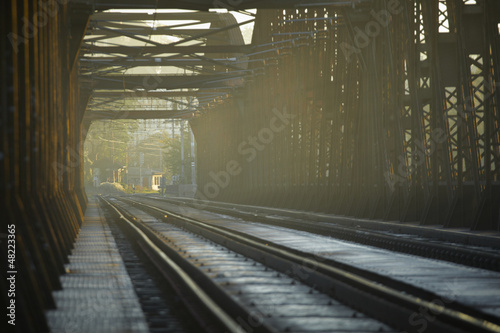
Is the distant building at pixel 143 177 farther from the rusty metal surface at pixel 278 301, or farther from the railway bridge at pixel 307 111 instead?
the rusty metal surface at pixel 278 301

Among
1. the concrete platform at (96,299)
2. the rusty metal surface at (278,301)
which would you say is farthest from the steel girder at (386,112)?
the concrete platform at (96,299)

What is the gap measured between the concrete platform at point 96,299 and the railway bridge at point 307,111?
283mm

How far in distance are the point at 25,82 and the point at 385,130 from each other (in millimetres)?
13303

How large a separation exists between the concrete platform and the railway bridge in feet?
0.93

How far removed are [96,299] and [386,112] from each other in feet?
43.5

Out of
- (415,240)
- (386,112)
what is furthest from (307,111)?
(415,240)

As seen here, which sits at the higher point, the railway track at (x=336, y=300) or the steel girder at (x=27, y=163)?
the steel girder at (x=27, y=163)

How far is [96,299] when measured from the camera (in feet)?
26.2

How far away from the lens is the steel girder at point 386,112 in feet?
49.6

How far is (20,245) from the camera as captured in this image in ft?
21.2

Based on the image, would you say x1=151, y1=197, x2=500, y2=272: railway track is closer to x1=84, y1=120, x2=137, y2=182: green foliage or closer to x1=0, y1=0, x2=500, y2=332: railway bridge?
x1=0, y1=0, x2=500, y2=332: railway bridge

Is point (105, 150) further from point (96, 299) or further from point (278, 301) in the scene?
point (278, 301)

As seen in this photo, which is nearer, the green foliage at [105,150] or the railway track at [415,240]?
the railway track at [415,240]

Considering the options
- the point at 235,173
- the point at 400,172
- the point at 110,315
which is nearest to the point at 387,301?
the point at 110,315
